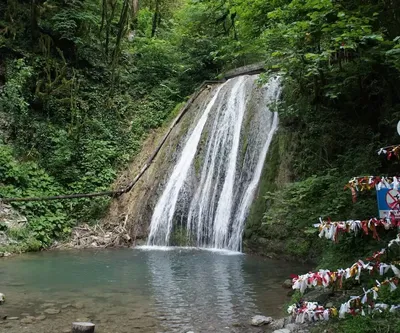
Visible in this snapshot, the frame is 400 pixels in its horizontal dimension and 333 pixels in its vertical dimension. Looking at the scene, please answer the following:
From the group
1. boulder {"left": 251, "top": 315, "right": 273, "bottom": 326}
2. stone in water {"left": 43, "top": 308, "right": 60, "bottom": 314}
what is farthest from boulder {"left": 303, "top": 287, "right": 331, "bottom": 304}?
stone in water {"left": 43, "top": 308, "right": 60, "bottom": 314}

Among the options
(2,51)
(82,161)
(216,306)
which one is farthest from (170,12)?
(216,306)

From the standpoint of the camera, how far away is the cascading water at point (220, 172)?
11.1 metres

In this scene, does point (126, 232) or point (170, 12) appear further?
point (170, 12)

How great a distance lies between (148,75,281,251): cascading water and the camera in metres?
11.1

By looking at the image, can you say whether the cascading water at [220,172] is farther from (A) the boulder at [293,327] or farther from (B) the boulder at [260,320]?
(A) the boulder at [293,327]

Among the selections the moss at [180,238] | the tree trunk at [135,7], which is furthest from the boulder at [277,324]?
the tree trunk at [135,7]

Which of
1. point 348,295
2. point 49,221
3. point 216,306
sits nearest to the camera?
point 348,295

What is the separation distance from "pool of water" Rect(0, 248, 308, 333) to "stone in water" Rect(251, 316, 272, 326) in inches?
4.3

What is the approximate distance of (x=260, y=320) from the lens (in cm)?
506

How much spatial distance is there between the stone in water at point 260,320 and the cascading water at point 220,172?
5.12 meters

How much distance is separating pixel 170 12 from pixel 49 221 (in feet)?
49.9

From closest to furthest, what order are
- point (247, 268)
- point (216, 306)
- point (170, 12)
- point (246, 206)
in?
point (216, 306), point (247, 268), point (246, 206), point (170, 12)

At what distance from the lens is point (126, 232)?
12.2m

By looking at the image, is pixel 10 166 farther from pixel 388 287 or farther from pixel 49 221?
pixel 388 287
